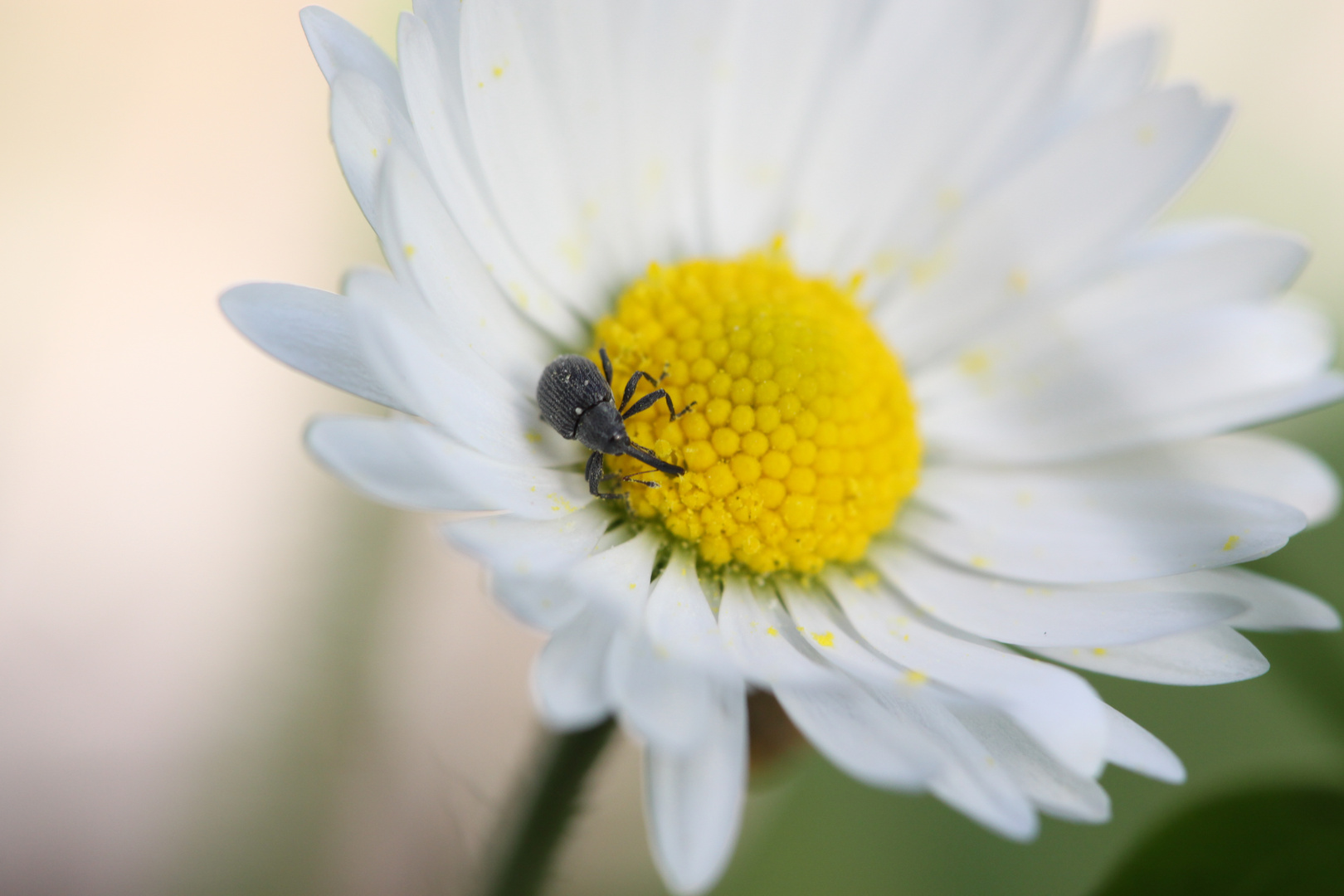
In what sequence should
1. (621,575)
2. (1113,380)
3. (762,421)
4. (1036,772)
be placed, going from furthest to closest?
(1113,380), (762,421), (621,575), (1036,772)

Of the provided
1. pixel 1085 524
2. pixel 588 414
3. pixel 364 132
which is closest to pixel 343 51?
pixel 364 132

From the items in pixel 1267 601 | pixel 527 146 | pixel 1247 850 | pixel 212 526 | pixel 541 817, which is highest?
pixel 527 146

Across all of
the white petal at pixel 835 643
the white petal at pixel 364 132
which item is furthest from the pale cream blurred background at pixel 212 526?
the white petal at pixel 364 132

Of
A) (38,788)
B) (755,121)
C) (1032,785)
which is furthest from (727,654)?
(38,788)

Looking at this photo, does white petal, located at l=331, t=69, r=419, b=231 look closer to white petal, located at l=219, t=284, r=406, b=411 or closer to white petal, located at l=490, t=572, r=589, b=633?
white petal, located at l=219, t=284, r=406, b=411

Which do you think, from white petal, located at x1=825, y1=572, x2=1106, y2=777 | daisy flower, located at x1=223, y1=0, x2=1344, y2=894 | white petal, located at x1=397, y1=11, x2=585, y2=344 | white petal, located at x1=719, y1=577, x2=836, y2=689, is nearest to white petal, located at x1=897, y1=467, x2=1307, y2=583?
daisy flower, located at x1=223, y1=0, x2=1344, y2=894

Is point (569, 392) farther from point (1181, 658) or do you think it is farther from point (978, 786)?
point (1181, 658)

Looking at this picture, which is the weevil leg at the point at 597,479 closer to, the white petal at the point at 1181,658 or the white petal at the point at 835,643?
the white petal at the point at 835,643

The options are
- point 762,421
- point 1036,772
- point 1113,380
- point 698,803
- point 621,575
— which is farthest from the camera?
point 1113,380
